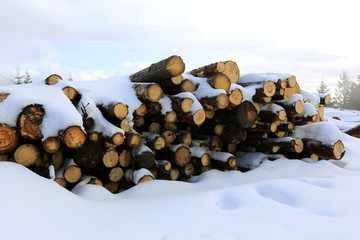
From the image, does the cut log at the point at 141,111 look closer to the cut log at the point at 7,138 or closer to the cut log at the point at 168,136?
the cut log at the point at 168,136

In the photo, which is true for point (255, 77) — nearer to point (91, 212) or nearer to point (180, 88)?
point (180, 88)

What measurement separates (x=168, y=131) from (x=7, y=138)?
2.14m

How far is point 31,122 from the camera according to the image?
8.30 feet

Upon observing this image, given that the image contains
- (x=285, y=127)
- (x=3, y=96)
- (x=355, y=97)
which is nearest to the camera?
(x=3, y=96)

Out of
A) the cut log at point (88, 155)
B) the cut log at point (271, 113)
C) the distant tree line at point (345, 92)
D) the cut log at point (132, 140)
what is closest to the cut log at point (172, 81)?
the cut log at point (132, 140)

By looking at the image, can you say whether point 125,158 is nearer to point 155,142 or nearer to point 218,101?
point 155,142

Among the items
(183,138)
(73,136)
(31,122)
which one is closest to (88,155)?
(73,136)

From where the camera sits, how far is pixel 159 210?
2.03m

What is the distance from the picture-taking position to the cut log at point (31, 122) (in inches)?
98.5

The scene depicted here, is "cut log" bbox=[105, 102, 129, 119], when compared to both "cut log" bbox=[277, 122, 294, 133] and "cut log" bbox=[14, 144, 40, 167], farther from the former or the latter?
"cut log" bbox=[277, 122, 294, 133]

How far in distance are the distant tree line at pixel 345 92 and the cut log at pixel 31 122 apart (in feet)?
129

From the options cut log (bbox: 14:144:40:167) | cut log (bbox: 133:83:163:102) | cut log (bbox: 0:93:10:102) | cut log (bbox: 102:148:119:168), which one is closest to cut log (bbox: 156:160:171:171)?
cut log (bbox: 102:148:119:168)

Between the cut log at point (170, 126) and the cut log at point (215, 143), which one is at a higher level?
the cut log at point (170, 126)

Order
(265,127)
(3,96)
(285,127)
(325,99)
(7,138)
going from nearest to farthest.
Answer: (7,138), (3,96), (265,127), (285,127), (325,99)
